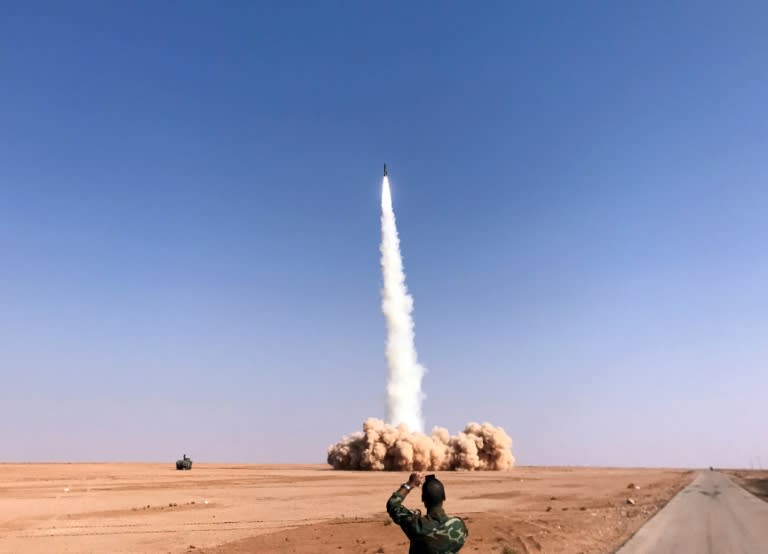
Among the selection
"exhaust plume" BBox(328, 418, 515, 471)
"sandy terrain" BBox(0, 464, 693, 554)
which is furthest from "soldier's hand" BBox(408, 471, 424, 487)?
"exhaust plume" BBox(328, 418, 515, 471)

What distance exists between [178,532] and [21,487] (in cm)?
2851

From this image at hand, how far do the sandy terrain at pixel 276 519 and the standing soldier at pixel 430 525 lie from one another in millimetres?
14371

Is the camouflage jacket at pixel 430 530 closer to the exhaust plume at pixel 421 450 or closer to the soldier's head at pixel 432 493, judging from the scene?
the soldier's head at pixel 432 493

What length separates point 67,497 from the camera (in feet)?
122

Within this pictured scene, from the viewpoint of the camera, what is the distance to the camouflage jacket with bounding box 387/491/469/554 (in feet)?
22.1

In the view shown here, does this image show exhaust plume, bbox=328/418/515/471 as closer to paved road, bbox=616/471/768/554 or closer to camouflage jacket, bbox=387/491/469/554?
paved road, bbox=616/471/768/554

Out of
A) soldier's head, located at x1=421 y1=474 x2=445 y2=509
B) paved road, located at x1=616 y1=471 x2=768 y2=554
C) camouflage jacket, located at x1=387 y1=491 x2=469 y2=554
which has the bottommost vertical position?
paved road, located at x1=616 y1=471 x2=768 y2=554

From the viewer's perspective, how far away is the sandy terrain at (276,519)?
2122cm

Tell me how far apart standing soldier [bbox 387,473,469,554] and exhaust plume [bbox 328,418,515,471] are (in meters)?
68.2

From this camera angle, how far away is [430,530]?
22.2 ft

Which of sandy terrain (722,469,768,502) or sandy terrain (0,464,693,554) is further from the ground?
sandy terrain (0,464,693,554)

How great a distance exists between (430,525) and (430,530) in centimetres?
6

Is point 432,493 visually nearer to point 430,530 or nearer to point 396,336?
point 430,530

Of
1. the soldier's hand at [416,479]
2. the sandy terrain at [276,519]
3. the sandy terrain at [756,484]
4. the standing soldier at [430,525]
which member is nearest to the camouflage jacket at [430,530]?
the standing soldier at [430,525]
